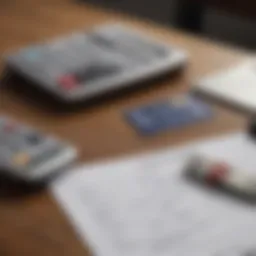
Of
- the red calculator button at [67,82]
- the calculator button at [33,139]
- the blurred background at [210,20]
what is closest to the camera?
the calculator button at [33,139]

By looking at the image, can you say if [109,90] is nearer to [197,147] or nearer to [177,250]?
[197,147]

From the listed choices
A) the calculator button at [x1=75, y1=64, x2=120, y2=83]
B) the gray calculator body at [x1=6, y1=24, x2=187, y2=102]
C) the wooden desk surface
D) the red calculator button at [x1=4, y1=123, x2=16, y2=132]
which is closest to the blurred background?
the wooden desk surface

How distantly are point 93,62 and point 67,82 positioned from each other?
0.07 meters

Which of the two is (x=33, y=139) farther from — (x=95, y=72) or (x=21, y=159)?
(x=95, y=72)

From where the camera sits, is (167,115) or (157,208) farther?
(167,115)

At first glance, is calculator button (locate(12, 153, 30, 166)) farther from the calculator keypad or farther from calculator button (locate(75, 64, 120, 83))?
calculator button (locate(75, 64, 120, 83))

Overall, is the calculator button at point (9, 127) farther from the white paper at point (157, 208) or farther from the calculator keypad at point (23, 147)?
the white paper at point (157, 208)

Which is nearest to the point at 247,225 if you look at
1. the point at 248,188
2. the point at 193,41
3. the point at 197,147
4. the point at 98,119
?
the point at 248,188

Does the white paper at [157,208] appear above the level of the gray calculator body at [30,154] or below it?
below

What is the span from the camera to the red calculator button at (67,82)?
990mm

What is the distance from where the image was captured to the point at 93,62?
1050 mm

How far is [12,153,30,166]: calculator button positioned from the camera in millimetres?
820

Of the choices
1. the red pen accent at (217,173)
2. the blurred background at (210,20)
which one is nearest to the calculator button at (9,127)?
the red pen accent at (217,173)

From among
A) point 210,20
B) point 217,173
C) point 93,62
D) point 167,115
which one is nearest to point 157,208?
Answer: point 217,173
